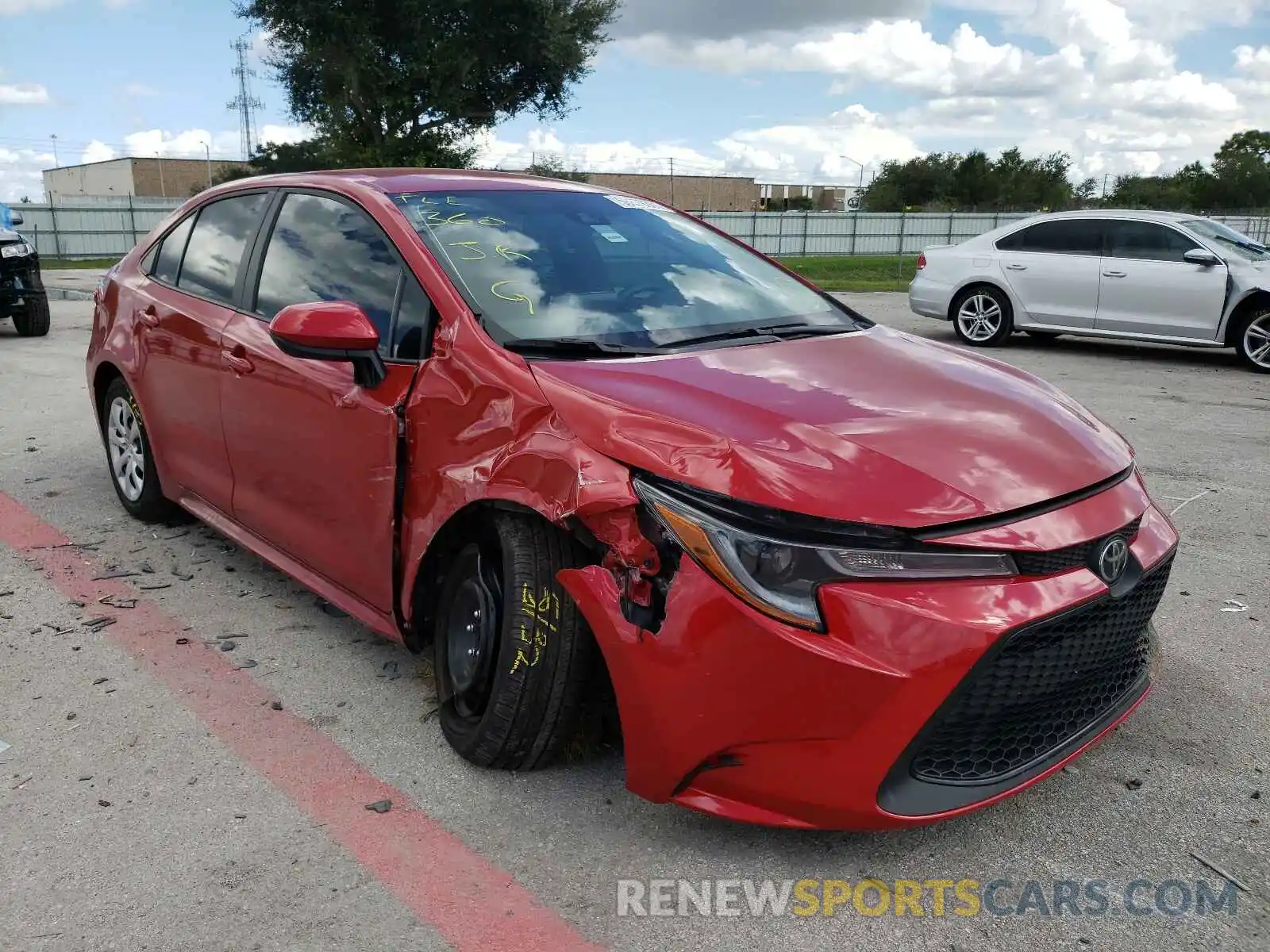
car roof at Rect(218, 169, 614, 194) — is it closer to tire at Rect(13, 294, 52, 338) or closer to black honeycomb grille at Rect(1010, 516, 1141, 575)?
black honeycomb grille at Rect(1010, 516, 1141, 575)

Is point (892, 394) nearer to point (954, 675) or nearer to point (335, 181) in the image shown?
point (954, 675)

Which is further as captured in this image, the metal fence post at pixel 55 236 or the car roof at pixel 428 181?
the metal fence post at pixel 55 236

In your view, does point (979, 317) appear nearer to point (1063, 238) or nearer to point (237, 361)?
point (1063, 238)

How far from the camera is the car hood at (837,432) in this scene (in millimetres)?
2146

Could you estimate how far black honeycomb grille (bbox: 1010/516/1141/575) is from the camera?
2.16 m

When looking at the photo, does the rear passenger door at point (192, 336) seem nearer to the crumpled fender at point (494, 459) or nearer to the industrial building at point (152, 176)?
the crumpled fender at point (494, 459)

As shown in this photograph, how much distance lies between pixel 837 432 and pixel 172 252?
3.30m

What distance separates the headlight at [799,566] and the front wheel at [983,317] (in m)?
9.74

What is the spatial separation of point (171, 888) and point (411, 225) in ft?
6.03

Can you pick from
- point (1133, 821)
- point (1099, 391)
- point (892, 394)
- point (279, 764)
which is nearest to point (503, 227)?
point (892, 394)

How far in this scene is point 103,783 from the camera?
271 cm

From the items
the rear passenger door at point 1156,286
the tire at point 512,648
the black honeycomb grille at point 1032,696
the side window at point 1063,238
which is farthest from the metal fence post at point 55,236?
the black honeycomb grille at point 1032,696

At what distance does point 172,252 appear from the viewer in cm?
444

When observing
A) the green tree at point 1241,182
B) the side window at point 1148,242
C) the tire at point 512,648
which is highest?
the green tree at point 1241,182
